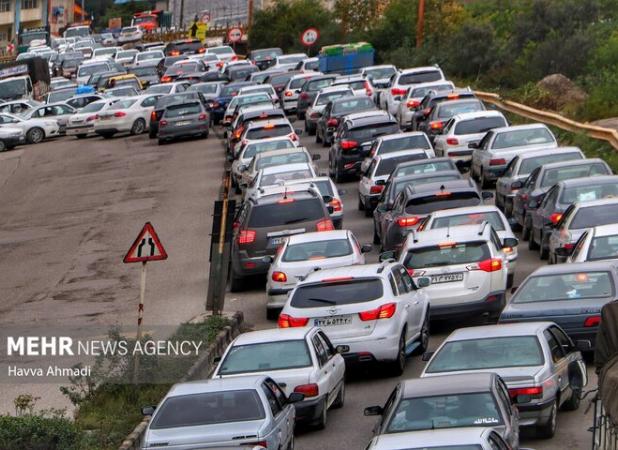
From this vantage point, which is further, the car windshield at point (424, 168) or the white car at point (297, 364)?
the car windshield at point (424, 168)

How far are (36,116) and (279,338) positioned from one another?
46.8m

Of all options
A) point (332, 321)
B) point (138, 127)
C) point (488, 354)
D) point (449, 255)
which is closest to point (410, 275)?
point (449, 255)

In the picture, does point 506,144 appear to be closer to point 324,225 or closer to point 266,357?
point 324,225

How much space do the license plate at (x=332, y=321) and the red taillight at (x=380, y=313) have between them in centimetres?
18

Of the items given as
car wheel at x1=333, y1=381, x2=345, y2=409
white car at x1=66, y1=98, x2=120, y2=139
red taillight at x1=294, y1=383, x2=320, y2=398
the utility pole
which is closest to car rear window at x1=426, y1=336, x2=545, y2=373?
red taillight at x1=294, y1=383, x2=320, y2=398

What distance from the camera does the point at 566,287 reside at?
20.7 m

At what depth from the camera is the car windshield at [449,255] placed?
2309 centimetres

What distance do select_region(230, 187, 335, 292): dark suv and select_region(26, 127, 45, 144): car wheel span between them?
35.0 meters

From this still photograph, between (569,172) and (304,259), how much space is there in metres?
6.93

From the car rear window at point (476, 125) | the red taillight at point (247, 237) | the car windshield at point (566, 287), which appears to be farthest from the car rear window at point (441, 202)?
the car rear window at point (476, 125)

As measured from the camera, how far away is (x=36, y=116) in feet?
210

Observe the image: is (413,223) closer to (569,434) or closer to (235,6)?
(569,434)

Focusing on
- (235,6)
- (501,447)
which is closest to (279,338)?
(501,447)

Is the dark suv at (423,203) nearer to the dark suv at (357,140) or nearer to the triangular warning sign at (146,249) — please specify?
the triangular warning sign at (146,249)
